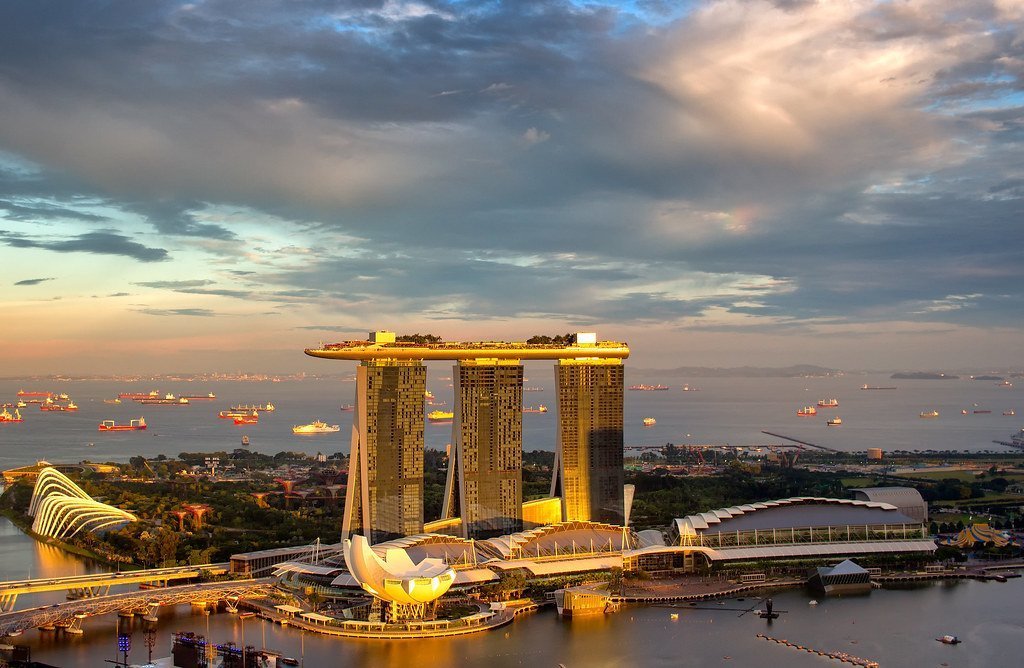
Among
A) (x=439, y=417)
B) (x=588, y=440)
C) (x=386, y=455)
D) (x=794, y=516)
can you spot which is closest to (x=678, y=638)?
(x=794, y=516)

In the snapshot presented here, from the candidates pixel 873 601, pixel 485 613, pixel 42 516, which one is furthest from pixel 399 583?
pixel 42 516

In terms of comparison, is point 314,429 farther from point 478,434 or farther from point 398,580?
point 398,580

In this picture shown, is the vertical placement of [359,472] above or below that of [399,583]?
above

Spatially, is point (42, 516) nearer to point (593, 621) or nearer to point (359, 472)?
point (359, 472)

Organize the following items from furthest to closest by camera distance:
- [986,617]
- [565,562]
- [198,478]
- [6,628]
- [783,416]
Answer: [783,416] → [198,478] → [565,562] → [986,617] → [6,628]

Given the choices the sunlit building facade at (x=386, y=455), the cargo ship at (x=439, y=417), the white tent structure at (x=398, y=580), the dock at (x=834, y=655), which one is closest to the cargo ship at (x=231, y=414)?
the cargo ship at (x=439, y=417)

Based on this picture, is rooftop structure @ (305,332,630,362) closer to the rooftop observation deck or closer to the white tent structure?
the rooftop observation deck

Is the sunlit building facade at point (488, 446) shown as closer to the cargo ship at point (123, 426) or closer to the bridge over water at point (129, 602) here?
the bridge over water at point (129, 602)

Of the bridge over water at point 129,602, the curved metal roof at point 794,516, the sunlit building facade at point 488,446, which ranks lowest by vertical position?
the bridge over water at point 129,602
